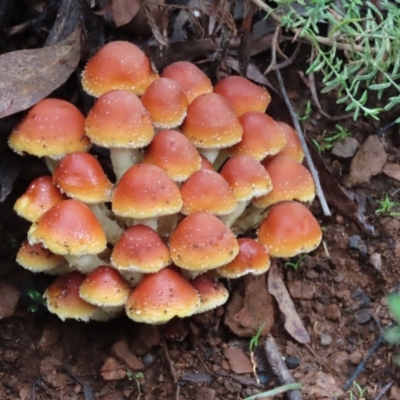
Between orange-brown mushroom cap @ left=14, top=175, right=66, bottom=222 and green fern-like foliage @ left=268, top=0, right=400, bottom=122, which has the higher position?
green fern-like foliage @ left=268, top=0, right=400, bottom=122

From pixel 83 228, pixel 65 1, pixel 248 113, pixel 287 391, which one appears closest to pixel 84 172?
pixel 83 228

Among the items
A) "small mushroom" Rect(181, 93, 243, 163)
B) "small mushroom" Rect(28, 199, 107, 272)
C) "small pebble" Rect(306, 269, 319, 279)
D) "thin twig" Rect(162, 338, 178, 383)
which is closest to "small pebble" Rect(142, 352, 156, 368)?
"thin twig" Rect(162, 338, 178, 383)

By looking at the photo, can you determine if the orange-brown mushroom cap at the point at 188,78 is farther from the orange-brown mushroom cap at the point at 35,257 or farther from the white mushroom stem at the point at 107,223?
the orange-brown mushroom cap at the point at 35,257

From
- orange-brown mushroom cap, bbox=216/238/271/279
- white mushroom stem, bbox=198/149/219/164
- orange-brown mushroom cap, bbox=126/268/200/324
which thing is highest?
white mushroom stem, bbox=198/149/219/164

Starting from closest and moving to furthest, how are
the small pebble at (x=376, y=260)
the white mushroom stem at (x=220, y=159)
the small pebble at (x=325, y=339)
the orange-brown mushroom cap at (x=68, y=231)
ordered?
the orange-brown mushroom cap at (x=68, y=231) < the white mushroom stem at (x=220, y=159) < the small pebble at (x=325, y=339) < the small pebble at (x=376, y=260)

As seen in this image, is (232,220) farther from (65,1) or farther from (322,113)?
(65,1)

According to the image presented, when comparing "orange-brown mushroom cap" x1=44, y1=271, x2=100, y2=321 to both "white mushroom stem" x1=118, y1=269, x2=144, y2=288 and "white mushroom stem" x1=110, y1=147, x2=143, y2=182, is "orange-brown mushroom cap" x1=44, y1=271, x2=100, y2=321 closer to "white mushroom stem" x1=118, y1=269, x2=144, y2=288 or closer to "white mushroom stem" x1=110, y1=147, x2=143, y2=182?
"white mushroom stem" x1=118, y1=269, x2=144, y2=288

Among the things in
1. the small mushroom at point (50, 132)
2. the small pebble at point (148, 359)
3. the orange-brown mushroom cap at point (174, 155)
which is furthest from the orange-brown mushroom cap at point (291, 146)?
the small pebble at point (148, 359)

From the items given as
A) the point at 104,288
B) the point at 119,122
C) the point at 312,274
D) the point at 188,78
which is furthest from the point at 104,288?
the point at 312,274
